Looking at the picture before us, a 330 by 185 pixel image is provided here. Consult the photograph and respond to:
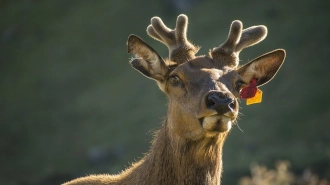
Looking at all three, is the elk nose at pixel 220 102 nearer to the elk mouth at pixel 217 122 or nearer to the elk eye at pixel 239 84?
the elk mouth at pixel 217 122

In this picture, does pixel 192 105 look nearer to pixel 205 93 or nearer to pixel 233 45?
pixel 205 93

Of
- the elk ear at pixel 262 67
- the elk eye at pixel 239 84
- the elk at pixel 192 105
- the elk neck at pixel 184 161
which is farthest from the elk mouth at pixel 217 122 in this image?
the elk ear at pixel 262 67

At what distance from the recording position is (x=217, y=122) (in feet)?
27.4

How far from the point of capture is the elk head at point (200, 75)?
8414 mm

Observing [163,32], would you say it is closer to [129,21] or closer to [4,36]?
[129,21]

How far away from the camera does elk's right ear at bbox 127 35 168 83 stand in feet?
31.2

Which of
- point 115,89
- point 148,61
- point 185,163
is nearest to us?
point 185,163

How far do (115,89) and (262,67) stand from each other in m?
40.5

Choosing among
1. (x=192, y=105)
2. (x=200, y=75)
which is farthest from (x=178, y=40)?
(x=192, y=105)

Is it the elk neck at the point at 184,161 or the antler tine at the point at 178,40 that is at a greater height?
the antler tine at the point at 178,40

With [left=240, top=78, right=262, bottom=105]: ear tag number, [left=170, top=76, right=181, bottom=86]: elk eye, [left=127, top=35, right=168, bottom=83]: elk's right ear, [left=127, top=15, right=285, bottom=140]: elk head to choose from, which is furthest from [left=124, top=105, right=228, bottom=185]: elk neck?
[left=240, top=78, right=262, bottom=105]: ear tag number

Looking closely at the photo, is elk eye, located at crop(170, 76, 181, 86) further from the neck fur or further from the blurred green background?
the blurred green background

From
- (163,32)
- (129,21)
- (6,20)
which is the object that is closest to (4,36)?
(6,20)

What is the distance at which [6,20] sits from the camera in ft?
223
